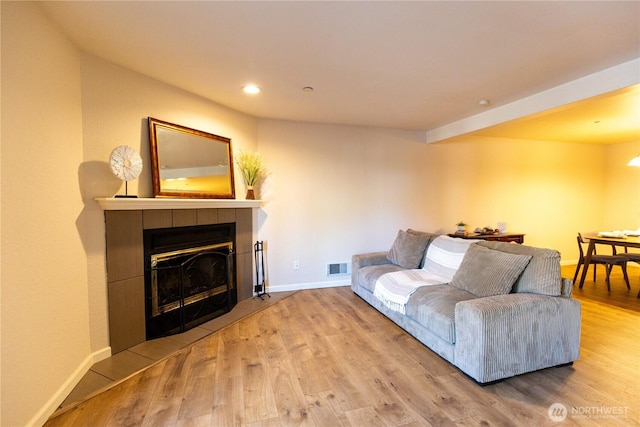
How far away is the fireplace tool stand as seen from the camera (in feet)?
12.8

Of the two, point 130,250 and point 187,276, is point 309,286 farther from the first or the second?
point 130,250

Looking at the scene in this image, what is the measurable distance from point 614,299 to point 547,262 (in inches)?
99.5

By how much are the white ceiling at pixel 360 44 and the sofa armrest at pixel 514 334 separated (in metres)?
1.85

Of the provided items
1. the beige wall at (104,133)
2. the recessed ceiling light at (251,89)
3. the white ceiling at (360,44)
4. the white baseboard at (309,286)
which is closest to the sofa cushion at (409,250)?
the white baseboard at (309,286)

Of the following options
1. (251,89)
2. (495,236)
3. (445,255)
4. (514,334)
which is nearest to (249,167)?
(251,89)

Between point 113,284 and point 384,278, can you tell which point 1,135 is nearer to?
point 113,284


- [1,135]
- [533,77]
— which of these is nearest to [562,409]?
[533,77]

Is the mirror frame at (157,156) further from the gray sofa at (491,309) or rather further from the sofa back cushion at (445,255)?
the sofa back cushion at (445,255)

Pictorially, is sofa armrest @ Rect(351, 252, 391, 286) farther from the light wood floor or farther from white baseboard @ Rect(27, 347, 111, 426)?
white baseboard @ Rect(27, 347, 111, 426)

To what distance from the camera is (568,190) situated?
5.66 metres

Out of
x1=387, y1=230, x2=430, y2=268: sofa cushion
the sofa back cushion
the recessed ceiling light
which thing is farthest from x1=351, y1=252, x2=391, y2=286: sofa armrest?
the recessed ceiling light

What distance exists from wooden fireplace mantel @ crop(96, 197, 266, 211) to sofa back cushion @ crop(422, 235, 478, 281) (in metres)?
2.28

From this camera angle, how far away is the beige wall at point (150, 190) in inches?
61.6

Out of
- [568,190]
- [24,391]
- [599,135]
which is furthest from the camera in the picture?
[568,190]
